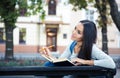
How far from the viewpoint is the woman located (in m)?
3.67

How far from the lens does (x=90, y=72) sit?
143 inches

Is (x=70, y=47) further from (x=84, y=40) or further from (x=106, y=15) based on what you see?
(x=106, y=15)

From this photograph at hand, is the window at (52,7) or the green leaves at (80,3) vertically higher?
the window at (52,7)

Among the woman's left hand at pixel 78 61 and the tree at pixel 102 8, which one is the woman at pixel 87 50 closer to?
the woman's left hand at pixel 78 61

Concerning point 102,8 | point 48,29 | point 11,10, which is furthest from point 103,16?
point 48,29

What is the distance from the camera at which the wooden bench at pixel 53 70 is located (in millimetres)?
3520

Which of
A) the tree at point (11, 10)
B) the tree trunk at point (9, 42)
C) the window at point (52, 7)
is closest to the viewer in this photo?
the tree at point (11, 10)

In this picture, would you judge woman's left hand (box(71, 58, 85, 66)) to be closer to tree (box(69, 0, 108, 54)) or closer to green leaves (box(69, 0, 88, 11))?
tree (box(69, 0, 108, 54))

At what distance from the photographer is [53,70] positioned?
3576 mm

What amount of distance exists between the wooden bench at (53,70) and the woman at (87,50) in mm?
71

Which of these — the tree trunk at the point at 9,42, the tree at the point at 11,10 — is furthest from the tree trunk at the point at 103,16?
the tree trunk at the point at 9,42

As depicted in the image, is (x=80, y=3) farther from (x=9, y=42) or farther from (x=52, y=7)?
(x=52, y=7)

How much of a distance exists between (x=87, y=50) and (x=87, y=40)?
98 millimetres

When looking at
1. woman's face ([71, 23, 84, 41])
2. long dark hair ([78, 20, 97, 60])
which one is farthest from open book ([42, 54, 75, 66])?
woman's face ([71, 23, 84, 41])
